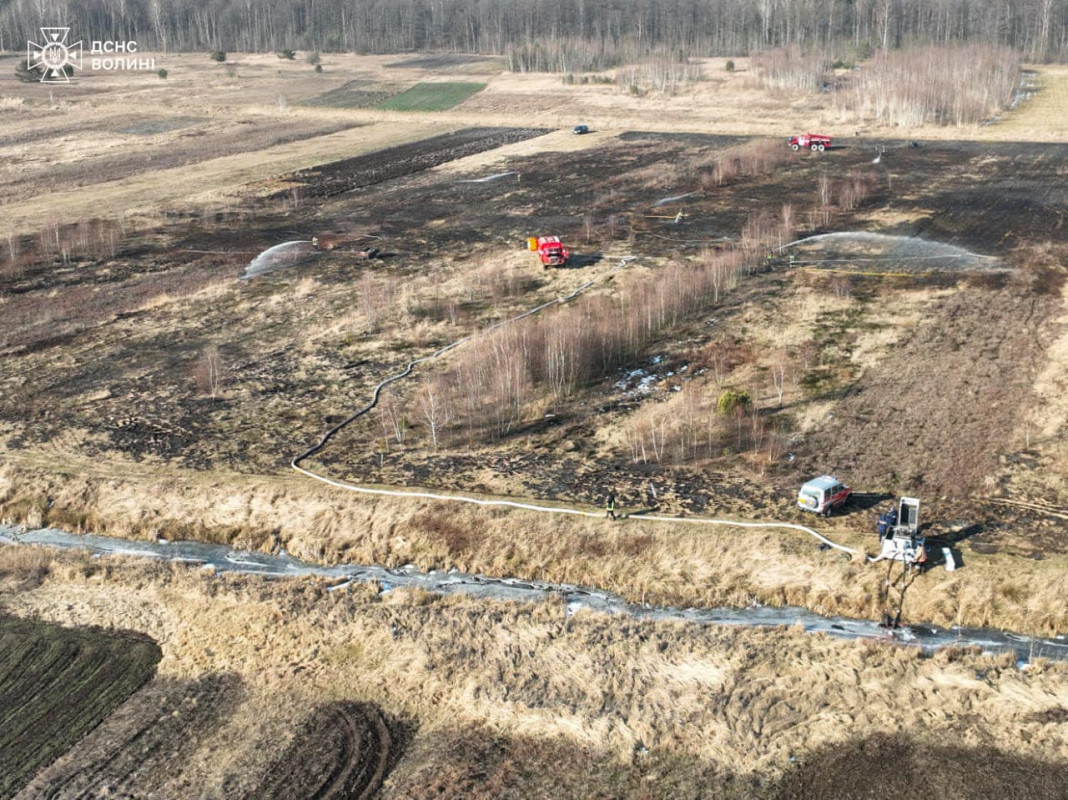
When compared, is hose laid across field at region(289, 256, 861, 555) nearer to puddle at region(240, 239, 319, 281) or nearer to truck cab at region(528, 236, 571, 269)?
truck cab at region(528, 236, 571, 269)

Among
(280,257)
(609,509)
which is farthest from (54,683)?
(280,257)

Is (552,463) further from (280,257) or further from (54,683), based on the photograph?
(280,257)

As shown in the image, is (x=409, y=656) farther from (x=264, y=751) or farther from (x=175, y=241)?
(x=175, y=241)

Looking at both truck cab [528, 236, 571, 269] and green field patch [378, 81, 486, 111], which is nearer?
truck cab [528, 236, 571, 269]

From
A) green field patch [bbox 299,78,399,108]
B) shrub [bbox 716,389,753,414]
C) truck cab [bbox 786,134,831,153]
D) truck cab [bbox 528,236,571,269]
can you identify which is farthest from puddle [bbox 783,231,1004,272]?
green field patch [bbox 299,78,399,108]

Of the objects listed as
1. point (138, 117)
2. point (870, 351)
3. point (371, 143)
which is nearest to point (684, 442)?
point (870, 351)

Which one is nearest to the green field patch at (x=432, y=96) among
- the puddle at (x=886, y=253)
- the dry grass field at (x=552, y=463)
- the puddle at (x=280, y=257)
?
the dry grass field at (x=552, y=463)
